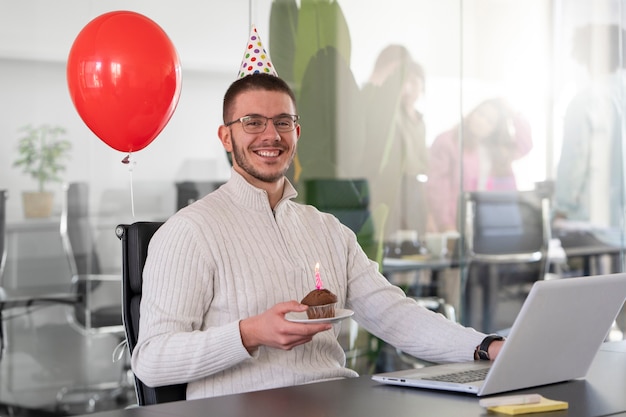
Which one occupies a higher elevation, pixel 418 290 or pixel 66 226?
pixel 66 226

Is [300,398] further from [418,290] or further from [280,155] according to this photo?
[418,290]

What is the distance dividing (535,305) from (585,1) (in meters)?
4.15

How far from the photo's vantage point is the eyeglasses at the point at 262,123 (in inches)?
94.4

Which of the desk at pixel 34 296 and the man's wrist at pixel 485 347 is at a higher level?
the man's wrist at pixel 485 347

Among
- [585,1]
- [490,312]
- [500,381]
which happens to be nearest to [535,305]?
[500,381]

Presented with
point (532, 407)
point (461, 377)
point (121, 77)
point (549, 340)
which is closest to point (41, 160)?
point (121, 77)

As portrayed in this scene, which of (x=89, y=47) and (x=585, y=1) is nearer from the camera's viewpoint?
(x=89, y=47)

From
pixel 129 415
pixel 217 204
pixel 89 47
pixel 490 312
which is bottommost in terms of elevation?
pixel 490 312

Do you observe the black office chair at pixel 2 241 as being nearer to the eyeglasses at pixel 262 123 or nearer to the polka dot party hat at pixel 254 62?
the polka dot party hat at pixel 254 62

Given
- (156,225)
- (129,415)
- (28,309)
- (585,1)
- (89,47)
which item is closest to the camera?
(129,415)

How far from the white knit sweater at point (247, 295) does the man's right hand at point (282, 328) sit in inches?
2.6

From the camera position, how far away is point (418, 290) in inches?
191

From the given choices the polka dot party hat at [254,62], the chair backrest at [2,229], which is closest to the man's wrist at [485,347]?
the polka dot party hat at [254,62]

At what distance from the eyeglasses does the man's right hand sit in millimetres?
576
